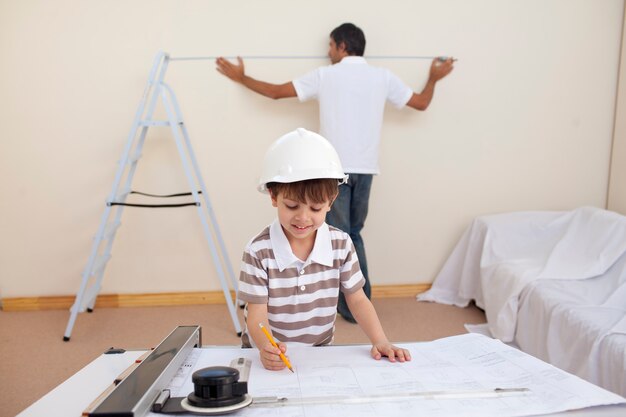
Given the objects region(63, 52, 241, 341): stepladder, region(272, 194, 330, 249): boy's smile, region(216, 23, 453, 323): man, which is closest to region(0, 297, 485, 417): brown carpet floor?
region(63, 52, 241, 341): stepladder

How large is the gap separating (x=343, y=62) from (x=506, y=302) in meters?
1.44

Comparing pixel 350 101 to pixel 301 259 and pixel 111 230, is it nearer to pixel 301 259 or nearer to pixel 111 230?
pixel 111 230

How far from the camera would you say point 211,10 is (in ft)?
10.3

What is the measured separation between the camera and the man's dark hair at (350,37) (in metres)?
2.98

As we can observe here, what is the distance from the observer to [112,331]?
2.90 m

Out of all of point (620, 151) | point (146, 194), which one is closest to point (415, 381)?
point (146, 194)

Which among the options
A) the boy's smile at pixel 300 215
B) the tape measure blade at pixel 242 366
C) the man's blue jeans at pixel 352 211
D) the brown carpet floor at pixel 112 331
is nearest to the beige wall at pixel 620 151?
the brown carpet floor at pixel 112 331

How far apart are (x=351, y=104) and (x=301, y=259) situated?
1.74m

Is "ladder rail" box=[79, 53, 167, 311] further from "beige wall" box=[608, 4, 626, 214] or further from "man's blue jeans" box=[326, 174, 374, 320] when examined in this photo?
"beige wall" box=[608, 4, 626, 214]

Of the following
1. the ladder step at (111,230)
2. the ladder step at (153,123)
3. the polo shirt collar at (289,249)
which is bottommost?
the ladder step at (111,230)

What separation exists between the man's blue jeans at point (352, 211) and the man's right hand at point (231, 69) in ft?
2.71

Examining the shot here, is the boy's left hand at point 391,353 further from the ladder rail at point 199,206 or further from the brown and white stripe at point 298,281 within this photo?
the ladder rail at point 199,206

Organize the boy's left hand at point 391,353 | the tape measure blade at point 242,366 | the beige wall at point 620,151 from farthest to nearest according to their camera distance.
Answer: the beige wall at point 620,151, the boy's left hand at point 391,353, the tape measure blade at point 242,366

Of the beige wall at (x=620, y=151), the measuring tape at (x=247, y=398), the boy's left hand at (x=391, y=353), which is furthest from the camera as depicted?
the beige wall at (x=620, y=151)
